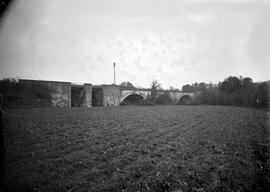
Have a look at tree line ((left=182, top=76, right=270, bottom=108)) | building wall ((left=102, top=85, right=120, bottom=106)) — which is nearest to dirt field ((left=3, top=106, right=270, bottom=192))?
tree line ((left=182, top=76, right=270, bottom=108))

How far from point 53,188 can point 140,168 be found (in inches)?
74.5

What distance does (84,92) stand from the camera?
35.7 metres

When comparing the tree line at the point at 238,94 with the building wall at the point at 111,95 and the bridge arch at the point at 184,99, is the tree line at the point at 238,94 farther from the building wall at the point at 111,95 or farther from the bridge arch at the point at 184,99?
the building wall at the point at 111,95

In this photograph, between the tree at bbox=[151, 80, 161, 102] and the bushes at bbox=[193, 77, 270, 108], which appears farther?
the tree at bbox=[151, 80, 161, 102]

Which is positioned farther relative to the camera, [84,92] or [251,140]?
[84,92]

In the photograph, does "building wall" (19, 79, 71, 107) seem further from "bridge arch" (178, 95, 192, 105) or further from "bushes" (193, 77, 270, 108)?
"bridge arch" (178, 95, 192, 105)

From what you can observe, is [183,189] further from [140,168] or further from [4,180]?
[4,180]

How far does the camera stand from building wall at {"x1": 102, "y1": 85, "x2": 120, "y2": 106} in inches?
1552

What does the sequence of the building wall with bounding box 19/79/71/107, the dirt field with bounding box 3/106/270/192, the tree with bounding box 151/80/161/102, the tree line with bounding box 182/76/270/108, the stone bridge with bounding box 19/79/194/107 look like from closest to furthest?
1. the dirt field with bounding box 3/106/270/192
2. the tree line with bounding box 182/76/270/108
3. the building wall with bounding box 19/79/71/107
4. the stone bridge with bounding box 19/79/194/107
5. the tree with bounding box 151/80/161/102

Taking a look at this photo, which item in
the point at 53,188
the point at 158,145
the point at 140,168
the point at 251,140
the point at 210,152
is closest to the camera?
the point at 53,188

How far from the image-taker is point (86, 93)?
3566 cm

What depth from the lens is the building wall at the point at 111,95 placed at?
39422 mm

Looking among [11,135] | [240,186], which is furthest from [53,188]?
[11,135]

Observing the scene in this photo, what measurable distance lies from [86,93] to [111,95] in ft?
22.4
